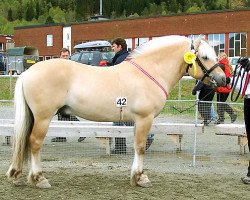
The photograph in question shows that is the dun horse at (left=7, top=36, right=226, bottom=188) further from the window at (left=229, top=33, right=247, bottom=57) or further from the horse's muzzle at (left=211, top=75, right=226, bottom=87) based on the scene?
the window at (left=229, top=33, right=247, bottom=57)

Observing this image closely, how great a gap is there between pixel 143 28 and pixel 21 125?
144ft

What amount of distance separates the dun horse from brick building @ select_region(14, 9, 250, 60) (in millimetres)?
33170

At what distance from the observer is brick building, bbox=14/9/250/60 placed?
145 feet

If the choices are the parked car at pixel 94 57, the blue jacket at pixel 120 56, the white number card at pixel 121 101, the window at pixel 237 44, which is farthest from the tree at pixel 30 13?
the white number card at pixel 121 101

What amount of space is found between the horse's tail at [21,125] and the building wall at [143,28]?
3632cm

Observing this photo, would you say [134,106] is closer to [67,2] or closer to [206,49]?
[206,49]

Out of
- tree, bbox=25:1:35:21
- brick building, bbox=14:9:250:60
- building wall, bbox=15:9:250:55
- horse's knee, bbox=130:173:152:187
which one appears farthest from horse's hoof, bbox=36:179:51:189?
tree, bbox=25:1:35:21

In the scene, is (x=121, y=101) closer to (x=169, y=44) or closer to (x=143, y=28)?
(x=169, y=44)

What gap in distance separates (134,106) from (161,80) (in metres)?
0.60

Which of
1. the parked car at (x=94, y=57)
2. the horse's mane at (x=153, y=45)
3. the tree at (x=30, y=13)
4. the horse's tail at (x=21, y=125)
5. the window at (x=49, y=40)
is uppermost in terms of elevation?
the tree at (x=30, y=13)

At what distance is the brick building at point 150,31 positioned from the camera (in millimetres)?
44312

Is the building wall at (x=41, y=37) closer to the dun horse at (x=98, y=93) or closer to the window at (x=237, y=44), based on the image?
the window at (x=237, y=44)

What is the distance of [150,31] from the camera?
48.9 metres

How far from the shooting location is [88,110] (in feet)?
21.1
